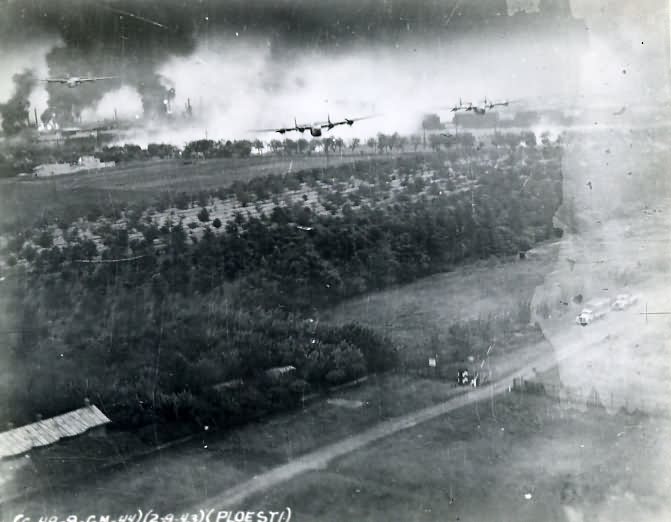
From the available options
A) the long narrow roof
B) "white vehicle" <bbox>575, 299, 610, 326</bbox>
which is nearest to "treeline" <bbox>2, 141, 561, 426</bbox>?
the long narrow roof

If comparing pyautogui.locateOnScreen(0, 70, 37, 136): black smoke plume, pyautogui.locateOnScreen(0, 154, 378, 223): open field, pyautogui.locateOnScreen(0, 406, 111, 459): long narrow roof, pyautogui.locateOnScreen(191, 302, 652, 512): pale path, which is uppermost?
pyautogui.locateOnScreen(0, 70, 37, 136): black smoke plume

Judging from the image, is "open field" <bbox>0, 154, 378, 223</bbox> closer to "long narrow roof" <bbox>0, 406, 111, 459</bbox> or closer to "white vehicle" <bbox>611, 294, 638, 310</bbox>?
"long narrow roof" <bbox>0, 406, 111, 459</bbox>

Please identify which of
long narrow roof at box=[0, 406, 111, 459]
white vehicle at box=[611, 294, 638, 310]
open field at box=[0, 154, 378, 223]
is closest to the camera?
long narrow roof at box=[0, 406, 111, 459]

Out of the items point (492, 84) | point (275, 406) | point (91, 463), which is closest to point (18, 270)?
point (91, 463)

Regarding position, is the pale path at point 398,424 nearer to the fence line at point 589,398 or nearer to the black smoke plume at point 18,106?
the fence line at point 589,398

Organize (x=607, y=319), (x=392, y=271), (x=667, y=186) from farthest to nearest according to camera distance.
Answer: (x=667, y=186) → (x=392, y=271) → (x=607, y=319)

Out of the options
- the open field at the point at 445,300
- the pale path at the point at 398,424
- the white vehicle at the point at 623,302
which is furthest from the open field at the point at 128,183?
the white vehicle at the point at 623,302

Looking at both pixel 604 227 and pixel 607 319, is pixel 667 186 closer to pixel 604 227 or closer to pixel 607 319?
pixel 604 227
